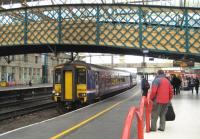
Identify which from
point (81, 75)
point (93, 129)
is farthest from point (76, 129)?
point (81, 75)

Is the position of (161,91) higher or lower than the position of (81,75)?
lower

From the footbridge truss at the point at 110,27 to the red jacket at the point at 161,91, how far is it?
20.5 m

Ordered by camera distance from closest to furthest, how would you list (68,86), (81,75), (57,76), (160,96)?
(160,96)
(68,86)
(81,75)
(57,76)

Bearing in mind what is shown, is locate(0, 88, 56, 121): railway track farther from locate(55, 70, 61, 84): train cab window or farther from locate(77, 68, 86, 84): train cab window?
locate(77, 68, 86, 84): train cab window

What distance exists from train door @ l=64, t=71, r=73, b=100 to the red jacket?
42.1 feet

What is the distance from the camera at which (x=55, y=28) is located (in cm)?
3538

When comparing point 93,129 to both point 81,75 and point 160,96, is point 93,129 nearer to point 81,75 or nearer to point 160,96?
point 160,96

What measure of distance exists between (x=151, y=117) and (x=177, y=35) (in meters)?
21.5

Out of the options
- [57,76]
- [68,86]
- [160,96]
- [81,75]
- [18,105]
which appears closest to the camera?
[160,96]

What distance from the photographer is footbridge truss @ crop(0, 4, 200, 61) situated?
31.3 m

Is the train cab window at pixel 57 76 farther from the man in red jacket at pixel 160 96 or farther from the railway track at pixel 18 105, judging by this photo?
the man in red jacket at pixel 160 96

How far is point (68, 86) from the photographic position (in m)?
23.4

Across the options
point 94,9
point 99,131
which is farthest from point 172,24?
point 99,131

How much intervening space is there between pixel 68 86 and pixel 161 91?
13.1 metres
